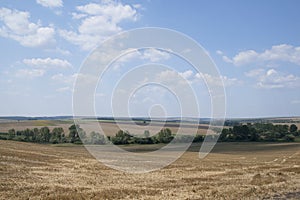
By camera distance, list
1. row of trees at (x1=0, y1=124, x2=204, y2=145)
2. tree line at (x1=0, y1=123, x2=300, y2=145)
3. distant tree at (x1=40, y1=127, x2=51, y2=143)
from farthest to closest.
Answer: distant tree at (x1=40, y1=127, x2=51, y2=143) < tree line at (x1=0, y1=123, x2=300, y2=145) < row of trees at (x1=0, y1=124, x2=204, y2=145)

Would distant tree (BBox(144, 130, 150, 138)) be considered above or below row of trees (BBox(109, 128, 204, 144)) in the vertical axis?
above

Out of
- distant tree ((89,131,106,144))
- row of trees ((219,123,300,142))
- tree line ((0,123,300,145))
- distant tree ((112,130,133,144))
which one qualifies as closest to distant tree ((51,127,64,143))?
tree line ((0,123,300,145))

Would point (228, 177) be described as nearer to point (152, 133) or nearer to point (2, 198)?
point (2, 198)

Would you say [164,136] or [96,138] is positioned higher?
[164,136]

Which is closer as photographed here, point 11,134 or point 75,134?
point 75,134

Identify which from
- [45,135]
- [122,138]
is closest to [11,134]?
[45,135]

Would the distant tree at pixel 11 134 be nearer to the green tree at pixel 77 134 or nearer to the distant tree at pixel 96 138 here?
the green tree at pixel 77 134

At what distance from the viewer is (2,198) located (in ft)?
62.8

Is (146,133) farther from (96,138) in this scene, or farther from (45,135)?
(45,135)

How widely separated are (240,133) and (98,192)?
10669cm

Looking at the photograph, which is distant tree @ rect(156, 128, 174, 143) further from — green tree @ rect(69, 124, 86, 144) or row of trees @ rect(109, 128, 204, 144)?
green tree @ rect(69, 124, 86, 144)

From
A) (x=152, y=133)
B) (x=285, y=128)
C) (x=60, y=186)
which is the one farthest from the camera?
(x=285, y=128)

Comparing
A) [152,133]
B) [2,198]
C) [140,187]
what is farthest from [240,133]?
[2,198]

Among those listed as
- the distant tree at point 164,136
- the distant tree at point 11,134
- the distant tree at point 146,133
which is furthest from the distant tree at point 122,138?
the distant tree at point 11,134
